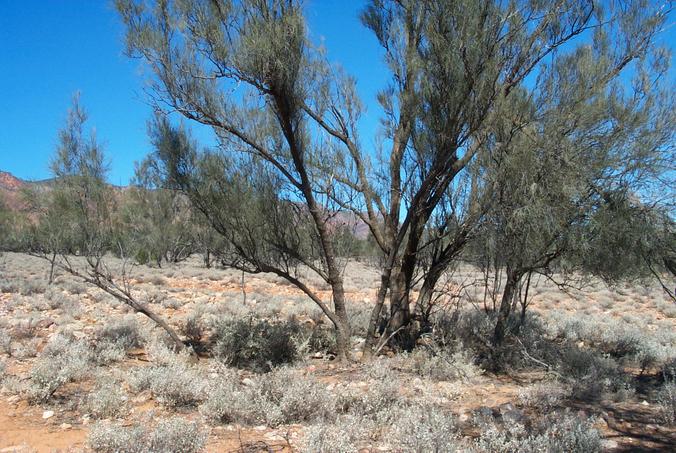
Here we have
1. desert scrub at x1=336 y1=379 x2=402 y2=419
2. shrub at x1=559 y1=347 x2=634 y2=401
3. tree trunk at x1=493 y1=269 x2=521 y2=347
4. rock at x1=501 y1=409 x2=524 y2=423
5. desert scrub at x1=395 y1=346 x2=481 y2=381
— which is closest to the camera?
rock at x1=501 y1=409 x2=524 y2=423

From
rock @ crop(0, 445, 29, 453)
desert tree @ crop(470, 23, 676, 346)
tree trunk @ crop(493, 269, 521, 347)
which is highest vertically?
desert tree @ crop(470, 23, 676, 346)

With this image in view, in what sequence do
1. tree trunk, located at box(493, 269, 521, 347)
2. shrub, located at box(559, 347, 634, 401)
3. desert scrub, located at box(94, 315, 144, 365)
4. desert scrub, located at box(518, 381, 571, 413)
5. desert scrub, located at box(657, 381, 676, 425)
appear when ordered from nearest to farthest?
1. desert scrub, located at box(657, 381, 676, 425)
2. desert scrub, located at box(518, 381, 571, 413)
3. shrub, located at box(559, 347, 634, 401)
4. desert scrub, located at box(94, 315, 144, 365)
5. tree trunk, located at box(493, 269, 521, 347)

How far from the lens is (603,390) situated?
6.01 m

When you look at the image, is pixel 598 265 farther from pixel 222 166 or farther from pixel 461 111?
Result: pixel 222 166

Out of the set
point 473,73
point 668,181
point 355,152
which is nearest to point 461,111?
point 473,73

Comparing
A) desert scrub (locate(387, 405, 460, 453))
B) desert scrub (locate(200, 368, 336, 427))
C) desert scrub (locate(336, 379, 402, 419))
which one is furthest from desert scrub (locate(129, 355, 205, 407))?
desert scrub (locate(387, 405, 460, 453))

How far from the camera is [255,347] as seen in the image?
850 cm

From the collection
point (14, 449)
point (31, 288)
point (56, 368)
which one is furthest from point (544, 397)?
point (31, 288)

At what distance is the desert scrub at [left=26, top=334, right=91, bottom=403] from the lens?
18.2 ft

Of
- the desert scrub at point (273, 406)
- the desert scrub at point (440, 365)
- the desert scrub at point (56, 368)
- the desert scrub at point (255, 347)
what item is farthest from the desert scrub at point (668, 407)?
the desert scrub at point (56, 368)

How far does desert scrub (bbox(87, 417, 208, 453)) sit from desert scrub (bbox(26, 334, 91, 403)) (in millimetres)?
Answer: 1985

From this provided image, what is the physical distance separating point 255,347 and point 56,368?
10.4ft

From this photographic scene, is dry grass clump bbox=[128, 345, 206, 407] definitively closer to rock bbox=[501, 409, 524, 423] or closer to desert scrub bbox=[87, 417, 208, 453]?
desert scrub bbox=[87, 417, 208, 453]

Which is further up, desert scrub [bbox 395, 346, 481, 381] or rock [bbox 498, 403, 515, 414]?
desert scrub [bbox 395, 346, 481, 381]
